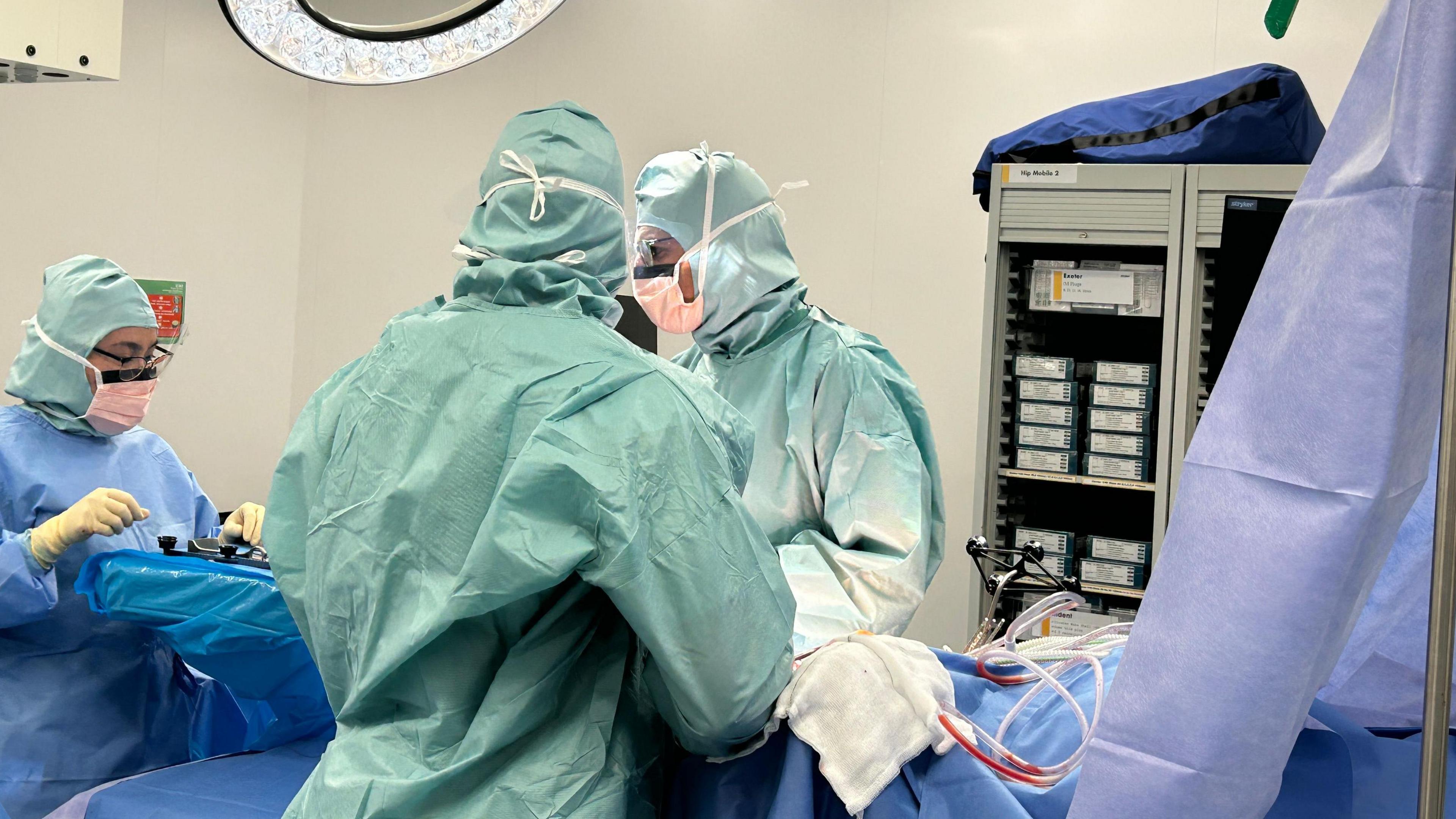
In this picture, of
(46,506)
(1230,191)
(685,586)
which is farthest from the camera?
(1230,191)

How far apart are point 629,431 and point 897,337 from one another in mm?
3560

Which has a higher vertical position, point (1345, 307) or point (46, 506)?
point (1345, 307)

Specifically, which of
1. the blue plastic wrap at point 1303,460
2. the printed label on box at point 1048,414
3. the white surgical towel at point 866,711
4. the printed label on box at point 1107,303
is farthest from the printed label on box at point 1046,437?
the blue plastic wrap at point 1303,460

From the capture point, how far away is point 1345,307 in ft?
2.77

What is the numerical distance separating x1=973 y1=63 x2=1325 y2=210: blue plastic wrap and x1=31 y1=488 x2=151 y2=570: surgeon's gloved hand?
270 cm

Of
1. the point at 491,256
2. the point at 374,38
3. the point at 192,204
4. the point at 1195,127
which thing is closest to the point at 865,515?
the point at 491,256

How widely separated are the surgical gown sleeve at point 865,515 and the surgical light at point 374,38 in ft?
3.34

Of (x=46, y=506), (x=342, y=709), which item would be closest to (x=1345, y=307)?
(x=342, y=709)

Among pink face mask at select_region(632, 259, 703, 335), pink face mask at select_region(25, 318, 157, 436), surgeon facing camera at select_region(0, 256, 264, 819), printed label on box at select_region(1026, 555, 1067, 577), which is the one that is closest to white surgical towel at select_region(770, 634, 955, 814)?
pink face mask at select_region(632, 259, 703, 335)

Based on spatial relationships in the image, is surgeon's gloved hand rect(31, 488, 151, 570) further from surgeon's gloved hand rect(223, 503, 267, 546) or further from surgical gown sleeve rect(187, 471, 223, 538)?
surgical gown sleeve rect(187, 471, 223, 538)

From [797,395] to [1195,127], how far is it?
181 centimetres

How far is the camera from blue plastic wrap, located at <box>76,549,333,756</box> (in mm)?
2250

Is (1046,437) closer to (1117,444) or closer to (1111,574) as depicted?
(1117,444)

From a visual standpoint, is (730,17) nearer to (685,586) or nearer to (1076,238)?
(1076,238)
